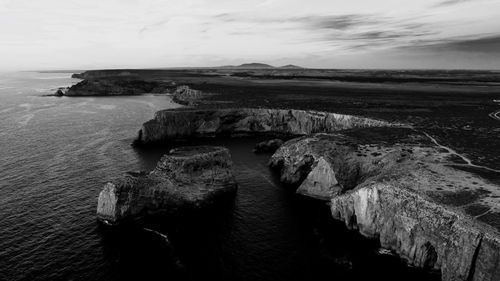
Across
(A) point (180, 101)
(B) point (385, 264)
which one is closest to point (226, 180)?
(B) point (385, 264)

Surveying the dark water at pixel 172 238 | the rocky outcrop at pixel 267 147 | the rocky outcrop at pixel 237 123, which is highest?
the rocky outcrop at pixel 237 123

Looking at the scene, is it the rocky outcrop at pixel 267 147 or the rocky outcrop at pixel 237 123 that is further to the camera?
the rocky outcrop at pixel 237 123

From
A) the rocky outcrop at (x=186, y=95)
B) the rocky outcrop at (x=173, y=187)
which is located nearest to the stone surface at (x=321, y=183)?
the rocky outcrop at (x=173, y=187)

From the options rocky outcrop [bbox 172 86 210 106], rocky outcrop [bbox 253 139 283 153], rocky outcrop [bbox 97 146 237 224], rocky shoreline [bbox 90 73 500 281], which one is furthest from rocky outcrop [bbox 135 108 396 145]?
rocky outcrop [bbox 172 86 210 106]

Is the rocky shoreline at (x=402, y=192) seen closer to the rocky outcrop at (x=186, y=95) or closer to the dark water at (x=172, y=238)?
the dark water at (x=172, y=238)

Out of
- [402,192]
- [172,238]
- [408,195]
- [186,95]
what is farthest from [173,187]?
[186,95]

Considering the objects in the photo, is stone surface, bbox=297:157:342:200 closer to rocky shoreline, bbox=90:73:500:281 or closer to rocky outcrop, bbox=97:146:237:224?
rocky shoreline, bbox=90:73:500:281

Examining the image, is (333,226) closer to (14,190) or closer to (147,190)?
(147,190)

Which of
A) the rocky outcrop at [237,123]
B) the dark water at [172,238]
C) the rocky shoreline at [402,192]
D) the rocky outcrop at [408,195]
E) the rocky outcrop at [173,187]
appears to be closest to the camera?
the rocky outcrop at [408,195]
